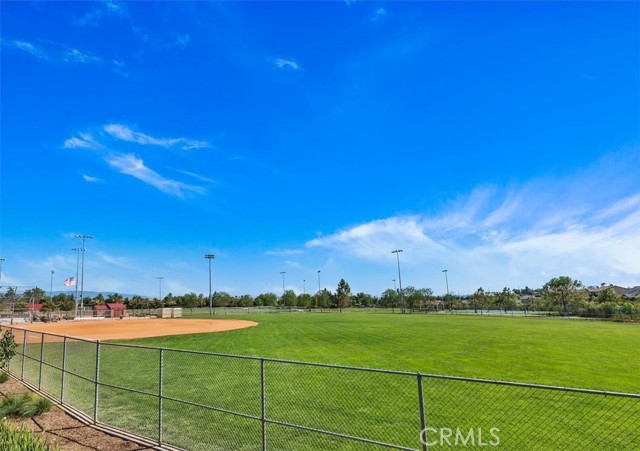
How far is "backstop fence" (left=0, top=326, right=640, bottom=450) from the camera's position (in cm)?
757

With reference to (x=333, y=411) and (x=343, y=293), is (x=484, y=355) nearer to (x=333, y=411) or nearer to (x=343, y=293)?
(x=333, y=411)

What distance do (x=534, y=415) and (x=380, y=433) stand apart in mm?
3968

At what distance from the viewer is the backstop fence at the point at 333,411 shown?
7.57m

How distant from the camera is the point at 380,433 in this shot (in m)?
7.98

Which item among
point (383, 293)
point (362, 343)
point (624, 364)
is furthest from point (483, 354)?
point (383, 293)

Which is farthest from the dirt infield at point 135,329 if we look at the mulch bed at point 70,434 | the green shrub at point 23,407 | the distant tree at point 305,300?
the distant tree at point 305,300

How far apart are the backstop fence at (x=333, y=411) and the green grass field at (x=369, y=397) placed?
1.3 inches

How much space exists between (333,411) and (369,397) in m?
1.49

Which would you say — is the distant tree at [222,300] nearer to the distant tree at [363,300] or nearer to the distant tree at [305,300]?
the distant tree at [305,300]

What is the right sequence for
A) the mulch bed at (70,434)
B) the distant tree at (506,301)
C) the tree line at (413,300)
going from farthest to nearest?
1. the distant tree at (506,301)
2. the tree line at (413,300)
3. the mulch bed at (70,434)

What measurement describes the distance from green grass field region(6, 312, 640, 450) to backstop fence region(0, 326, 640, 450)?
32mm

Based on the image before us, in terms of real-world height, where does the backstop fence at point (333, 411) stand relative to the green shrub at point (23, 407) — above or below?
below

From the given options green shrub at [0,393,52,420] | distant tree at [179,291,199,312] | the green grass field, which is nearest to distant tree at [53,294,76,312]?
distant tree at [179,291,199,312]

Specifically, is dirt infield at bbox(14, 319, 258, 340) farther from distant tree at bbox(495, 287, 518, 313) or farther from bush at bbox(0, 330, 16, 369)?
distant tree at bbox(495, 287, 518, 313)
